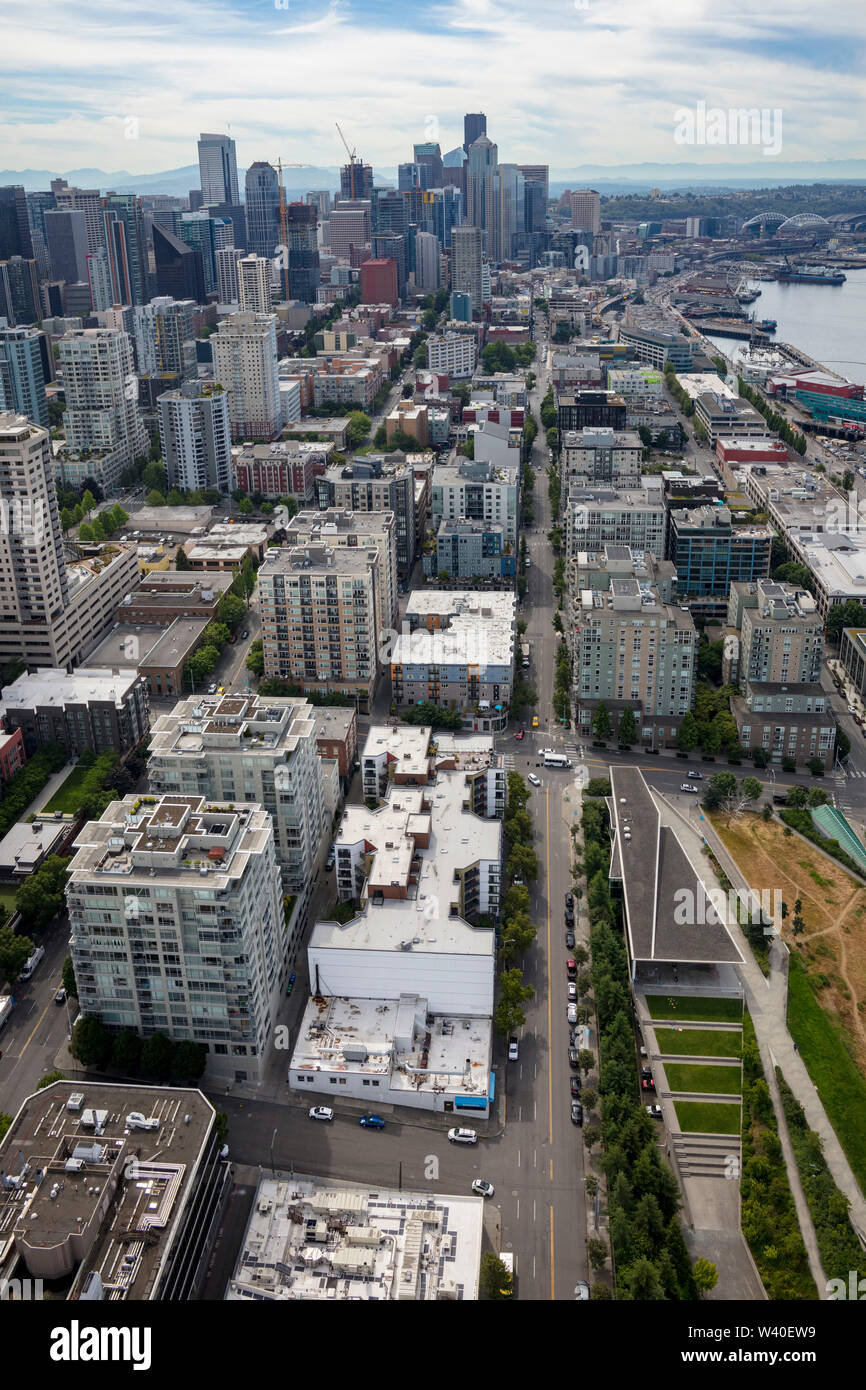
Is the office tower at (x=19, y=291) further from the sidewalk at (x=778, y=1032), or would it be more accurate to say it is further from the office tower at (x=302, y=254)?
the sidewalk at (x=778, y=1032)

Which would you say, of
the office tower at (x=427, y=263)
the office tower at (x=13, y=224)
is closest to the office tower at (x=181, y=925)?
the office tower at (x=13, y=224)

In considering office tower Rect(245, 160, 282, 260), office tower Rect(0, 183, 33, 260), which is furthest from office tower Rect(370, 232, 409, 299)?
office tower Rect(0, 183, 33, 260)

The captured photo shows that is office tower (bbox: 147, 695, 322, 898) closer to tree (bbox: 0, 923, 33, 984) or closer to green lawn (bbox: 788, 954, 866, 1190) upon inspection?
tree (bbox: 0, 923, 33, 984)

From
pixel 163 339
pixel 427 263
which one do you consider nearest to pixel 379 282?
pixel 427 263

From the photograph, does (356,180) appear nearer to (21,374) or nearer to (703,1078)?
(21,374)

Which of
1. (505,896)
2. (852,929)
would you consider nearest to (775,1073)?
(852,929)
